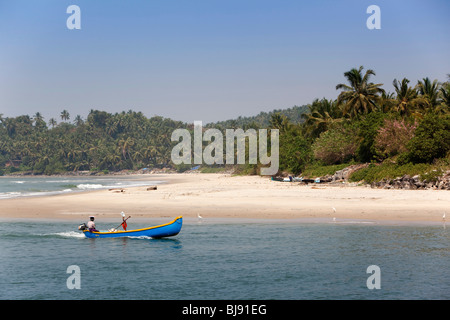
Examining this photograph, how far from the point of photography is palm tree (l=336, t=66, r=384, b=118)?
230 ft

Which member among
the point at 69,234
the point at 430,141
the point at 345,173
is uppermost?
the point at 430,141

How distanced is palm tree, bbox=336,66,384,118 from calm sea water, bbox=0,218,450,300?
45587 millimetres

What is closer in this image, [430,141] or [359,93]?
[430,141]

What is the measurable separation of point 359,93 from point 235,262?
55.9m

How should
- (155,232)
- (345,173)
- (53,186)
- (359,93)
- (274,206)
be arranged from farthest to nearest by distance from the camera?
1. (53,186)
2. (359,93)
3. (345,173)
4. (274,206)
5. (155,232)

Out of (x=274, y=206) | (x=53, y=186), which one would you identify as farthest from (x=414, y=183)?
(x=53, y=186)

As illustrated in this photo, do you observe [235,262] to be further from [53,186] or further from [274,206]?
[53,186]

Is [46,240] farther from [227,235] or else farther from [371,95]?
[371,95]

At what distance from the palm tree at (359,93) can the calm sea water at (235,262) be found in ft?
150

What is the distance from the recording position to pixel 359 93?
71062 mm

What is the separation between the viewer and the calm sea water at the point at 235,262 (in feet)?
54.4

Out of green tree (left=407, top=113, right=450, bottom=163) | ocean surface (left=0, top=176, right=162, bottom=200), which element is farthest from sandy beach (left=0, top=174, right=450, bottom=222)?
ocean surface (left=0, top=176, right=162, bottom=200)

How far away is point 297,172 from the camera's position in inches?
3150

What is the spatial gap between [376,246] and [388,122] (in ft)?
110
